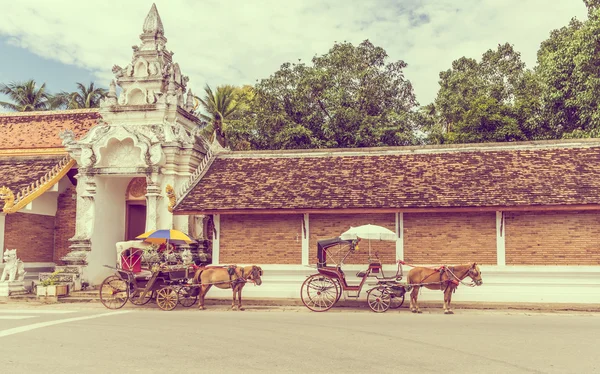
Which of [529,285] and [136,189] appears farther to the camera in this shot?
[136,189]

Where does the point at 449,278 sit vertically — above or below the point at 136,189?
below

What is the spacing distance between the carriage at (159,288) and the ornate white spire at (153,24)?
36.2 ft

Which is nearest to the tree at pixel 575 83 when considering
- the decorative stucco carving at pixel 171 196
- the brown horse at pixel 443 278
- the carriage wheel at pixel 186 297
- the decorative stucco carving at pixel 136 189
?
the brown horse at pixel 443 278

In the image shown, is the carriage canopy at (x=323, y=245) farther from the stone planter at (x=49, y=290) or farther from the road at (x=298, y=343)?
the stone planter at (x=49, y=290)

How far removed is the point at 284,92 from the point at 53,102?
75.4 feet

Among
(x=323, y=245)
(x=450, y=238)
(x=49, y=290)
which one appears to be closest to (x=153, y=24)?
(x=49, y=290)

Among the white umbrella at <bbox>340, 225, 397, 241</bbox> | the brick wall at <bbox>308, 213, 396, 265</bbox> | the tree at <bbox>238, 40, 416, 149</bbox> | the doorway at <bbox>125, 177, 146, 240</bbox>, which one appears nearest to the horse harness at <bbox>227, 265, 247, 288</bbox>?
the white umbrella at <bbox>340, 225, 397, 241</bbox>

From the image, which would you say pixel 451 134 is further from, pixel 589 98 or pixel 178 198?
pixel 178 198

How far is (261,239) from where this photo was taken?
59.9 ft

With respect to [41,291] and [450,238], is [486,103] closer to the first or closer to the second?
[450,238]

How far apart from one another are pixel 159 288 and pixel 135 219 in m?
8.24

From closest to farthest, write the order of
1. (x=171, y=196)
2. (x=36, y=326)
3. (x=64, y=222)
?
(x=36, y=326), (x=171, y=196), (x=64, y=222)

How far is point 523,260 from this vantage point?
16.7m

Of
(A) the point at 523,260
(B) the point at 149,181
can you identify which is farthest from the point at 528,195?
(B) the point at 149,181
